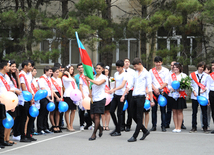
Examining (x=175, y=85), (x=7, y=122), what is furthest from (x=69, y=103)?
(x=7, y=122)

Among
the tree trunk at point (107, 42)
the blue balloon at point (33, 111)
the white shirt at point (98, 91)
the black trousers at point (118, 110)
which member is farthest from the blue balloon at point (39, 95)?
the tree trunk at point (107, 42)

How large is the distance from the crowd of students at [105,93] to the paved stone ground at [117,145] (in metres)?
0.33

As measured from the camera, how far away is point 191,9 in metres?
19.0

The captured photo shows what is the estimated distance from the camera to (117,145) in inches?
346

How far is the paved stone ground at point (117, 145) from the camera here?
8.06 m

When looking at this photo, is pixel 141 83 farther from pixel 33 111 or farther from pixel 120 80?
pixel 33 111

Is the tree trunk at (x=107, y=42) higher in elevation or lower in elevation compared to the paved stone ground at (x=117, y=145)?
higher

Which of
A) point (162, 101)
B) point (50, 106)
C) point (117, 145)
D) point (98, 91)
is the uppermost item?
point (98, 91)

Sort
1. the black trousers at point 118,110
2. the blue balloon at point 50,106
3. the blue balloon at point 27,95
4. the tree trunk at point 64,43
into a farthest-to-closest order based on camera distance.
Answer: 1. the tree trunk at point 64,43
2. the blue balloon at point 50,106
3. the black trousers at point 118,110
4. the blue balloon at point 27,95

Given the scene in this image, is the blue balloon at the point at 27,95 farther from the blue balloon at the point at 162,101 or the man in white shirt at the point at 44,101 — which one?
the blue balloon at the point at 162,101

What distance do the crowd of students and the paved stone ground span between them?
334mm

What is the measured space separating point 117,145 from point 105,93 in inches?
85.6

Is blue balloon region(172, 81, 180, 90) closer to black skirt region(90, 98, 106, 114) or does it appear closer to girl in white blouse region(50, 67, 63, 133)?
black skirt region(90, 98, 106, 114)

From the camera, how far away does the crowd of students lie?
30.3ft
